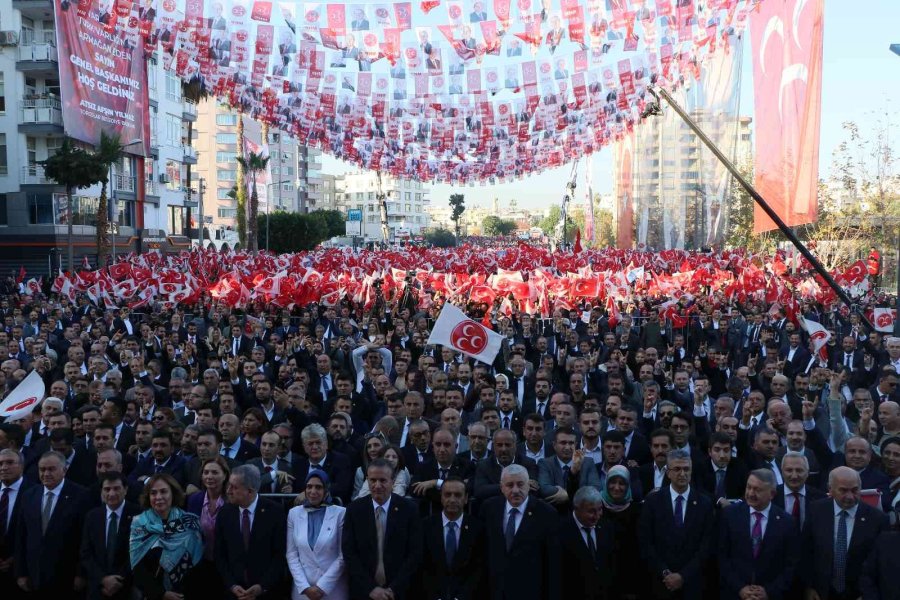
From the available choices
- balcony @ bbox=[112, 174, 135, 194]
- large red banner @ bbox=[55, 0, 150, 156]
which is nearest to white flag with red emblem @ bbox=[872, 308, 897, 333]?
large red banner @ bbox=[55, 0, 150, 156]

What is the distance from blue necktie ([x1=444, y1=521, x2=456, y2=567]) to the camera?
619 cm

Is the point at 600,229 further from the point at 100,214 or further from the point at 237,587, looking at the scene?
the point at 237,587

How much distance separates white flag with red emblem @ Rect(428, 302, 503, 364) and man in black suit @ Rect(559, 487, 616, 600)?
506cm

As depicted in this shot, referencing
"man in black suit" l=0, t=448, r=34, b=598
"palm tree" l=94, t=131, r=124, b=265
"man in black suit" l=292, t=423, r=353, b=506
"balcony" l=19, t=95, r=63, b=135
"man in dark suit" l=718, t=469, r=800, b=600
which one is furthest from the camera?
"balcony" l=19, t=95, r=63, b=135

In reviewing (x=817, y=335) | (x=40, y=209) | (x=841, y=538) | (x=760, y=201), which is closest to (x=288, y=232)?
(x=40, y=209)

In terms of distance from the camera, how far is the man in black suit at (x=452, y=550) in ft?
20.1

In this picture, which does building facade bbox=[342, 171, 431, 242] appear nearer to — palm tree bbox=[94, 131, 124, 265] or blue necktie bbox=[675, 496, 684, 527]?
palm tree bbox=[94, 131, 124, 265]

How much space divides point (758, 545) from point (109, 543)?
13.7ft

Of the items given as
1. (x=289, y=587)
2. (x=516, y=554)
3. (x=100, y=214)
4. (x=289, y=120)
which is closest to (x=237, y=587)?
(x=289, y=587)

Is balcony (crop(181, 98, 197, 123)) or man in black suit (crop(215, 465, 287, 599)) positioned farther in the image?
balcony (crop(181, 98, 197, 123))

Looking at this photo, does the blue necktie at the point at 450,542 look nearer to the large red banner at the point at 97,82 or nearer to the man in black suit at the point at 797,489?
the man in black suit at the point at 797,489

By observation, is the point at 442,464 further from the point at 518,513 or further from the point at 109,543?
the point at 109,543

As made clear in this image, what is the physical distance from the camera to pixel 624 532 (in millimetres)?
6363

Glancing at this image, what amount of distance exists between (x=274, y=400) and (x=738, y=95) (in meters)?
28.0
